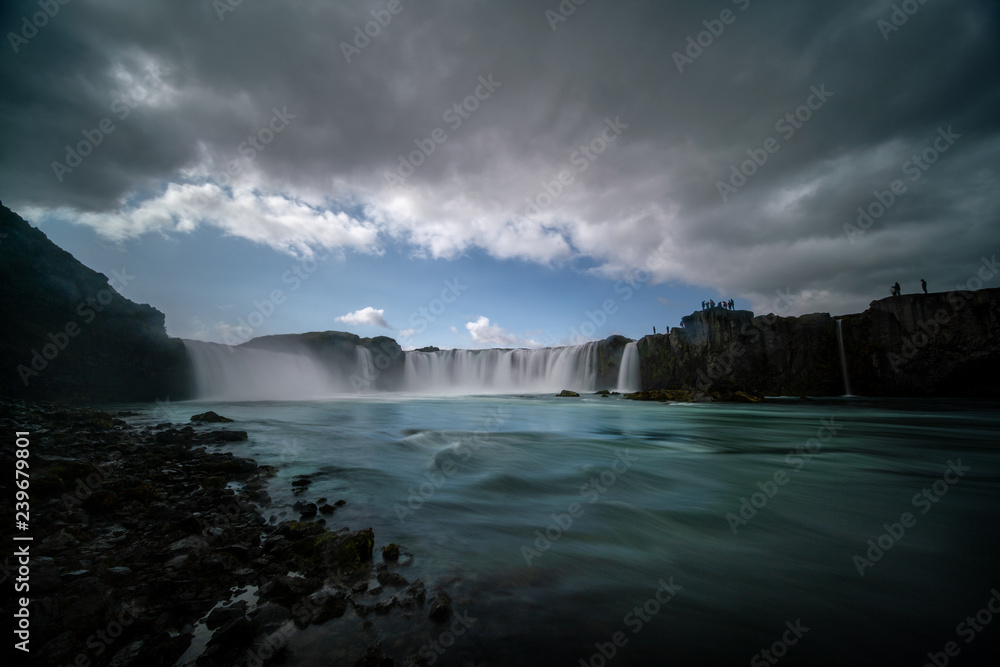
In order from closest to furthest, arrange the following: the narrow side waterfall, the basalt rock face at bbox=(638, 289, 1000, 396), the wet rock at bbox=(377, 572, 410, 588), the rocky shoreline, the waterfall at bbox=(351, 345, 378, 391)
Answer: the rocky shoreline → the wet rock at bbox=(377, 572, 410, 588) → the basalt rock face at bbox=(638, 289, 1000, 396) → the narrow side waterfall → the waterfall at bbox=(351, 345, 378, 391)

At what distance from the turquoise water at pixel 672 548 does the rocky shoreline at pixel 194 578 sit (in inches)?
6.1

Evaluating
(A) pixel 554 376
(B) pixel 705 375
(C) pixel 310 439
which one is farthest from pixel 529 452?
(A) pixel 554 376

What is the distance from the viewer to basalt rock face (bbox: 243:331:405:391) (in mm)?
62875

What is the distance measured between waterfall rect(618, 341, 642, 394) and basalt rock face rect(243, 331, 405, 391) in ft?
133

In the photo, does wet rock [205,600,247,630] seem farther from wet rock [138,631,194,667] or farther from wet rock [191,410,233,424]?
wet rock [191,410,233,424]

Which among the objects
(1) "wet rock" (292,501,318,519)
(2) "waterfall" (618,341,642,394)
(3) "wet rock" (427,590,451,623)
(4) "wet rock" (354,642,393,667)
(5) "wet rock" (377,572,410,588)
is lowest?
(1) "wet rock" (292,501,318,519)

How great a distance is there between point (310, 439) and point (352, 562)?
9.33 metres

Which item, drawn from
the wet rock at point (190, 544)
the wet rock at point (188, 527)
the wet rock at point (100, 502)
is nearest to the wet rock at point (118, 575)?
the wet rock at point (190, 544)

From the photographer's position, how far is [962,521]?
4.76m

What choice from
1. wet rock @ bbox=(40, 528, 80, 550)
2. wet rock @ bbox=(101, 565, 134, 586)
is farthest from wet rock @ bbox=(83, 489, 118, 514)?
wet rock @ bbox=(101, 565, 134, 586)

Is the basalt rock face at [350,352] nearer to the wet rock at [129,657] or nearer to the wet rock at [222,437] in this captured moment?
the wet rock at [222,437]

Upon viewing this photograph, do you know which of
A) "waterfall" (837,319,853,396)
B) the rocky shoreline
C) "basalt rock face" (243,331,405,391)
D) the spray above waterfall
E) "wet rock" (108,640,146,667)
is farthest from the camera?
"basalt rock face" (243,331,405,391)

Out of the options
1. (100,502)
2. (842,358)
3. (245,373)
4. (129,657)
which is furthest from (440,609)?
(842,358)

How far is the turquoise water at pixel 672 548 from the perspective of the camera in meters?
2.41
